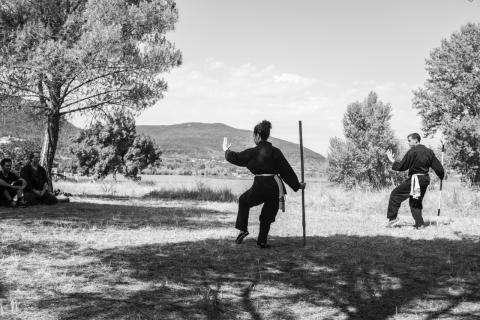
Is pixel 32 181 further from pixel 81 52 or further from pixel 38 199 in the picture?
pixel 81 52

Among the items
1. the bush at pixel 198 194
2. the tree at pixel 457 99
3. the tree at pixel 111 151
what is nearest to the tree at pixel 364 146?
the tree at pixel 457 99

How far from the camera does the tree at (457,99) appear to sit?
31641 mm

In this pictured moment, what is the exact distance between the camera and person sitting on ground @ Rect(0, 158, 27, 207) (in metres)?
11.9

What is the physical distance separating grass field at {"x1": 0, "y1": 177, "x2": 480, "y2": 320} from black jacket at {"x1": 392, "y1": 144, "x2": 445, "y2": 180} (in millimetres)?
1290

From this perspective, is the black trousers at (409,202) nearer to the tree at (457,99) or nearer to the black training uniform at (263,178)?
the black training uniform at (263,178)

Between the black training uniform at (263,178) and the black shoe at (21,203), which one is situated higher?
the black training uniform at (263,178)

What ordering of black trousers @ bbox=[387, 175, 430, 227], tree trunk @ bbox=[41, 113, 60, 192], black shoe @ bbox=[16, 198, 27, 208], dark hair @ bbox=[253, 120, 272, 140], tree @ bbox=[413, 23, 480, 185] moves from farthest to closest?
tree @ bbox=[413, 23, 480, 185] → tree trunk @ bbox=[41, 113, 60, 192] → black shoe @ bbox=[16, 198, 27, 208] → black trousers @ bbox=[387, 175, 430, 227] → dark hair @ bbox=[253, 120, 272, 140]

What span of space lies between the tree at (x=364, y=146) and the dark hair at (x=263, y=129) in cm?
3760

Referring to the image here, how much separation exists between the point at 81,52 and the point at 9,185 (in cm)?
496

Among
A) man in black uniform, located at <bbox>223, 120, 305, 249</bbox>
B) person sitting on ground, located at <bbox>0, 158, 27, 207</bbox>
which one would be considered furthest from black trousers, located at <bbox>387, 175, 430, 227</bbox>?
person sitting on ground, located at <bbox>0, 158, 27, 207</bbox>

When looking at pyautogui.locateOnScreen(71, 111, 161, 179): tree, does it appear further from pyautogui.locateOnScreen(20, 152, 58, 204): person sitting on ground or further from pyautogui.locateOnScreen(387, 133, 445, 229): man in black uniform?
pyautogui.locateOnScreen(387, 133, 445, 229): man in black uniform

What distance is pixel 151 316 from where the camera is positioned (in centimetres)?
367

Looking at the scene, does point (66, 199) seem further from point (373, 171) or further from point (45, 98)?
point (373, 171)

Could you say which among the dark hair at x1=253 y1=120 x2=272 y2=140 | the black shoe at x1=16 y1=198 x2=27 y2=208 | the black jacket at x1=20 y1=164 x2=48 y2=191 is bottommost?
the black shoe at x1=16 y1=198 x2=27 y2=208
